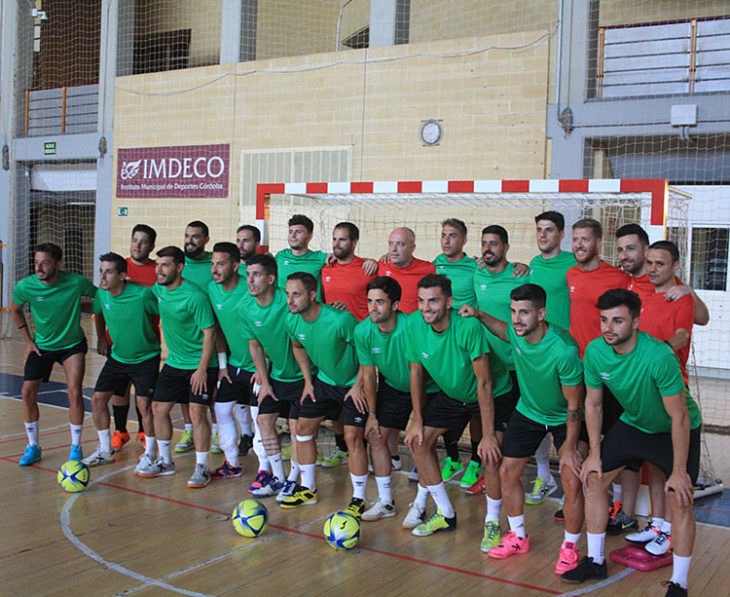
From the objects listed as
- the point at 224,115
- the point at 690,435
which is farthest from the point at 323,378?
the point at 224,115

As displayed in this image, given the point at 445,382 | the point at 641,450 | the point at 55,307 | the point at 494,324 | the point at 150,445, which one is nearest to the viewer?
the point at 641,450

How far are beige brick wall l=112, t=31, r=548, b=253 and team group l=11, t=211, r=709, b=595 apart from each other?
6333 mm

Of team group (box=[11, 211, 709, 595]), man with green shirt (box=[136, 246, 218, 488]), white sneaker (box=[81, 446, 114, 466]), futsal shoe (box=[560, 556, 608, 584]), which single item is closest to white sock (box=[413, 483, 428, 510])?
team group (box=[11, 211, 709, 595])

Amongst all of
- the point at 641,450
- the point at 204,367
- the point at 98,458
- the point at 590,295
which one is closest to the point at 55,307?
the point at 98,458

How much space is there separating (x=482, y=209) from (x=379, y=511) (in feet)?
23.9

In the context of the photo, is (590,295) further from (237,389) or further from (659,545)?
(237,389)

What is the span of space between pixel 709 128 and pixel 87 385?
30.8ft

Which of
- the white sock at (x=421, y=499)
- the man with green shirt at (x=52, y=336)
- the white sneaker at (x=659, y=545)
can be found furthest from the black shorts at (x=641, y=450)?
the man with green shirt at (x=52, y=336)

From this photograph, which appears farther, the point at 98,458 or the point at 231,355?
the point at 98,458

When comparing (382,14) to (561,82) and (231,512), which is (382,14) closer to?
(561,82)

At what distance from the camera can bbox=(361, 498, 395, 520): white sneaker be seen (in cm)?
525

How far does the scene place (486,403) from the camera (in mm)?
4773

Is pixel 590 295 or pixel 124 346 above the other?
pixel 590 295

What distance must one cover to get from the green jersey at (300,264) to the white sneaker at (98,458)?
2076mm
